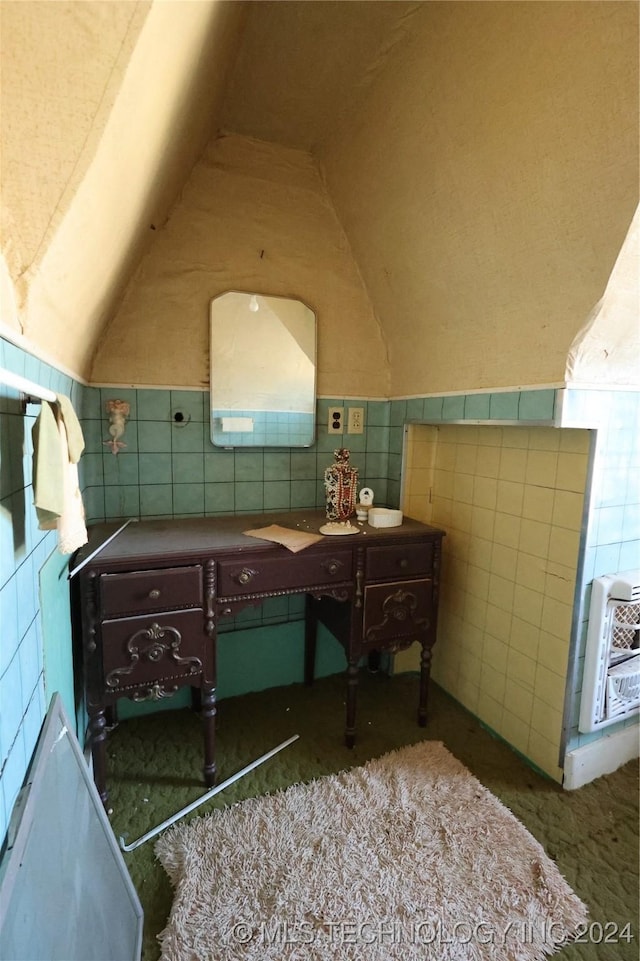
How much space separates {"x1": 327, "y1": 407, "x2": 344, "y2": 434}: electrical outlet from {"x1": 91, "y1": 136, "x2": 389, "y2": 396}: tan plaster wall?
13 centimetres

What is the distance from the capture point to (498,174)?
1.24 metres

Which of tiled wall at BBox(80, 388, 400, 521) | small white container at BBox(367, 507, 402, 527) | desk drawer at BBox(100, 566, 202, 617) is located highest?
tiled wall at BBox(80, 388, 400, 521)

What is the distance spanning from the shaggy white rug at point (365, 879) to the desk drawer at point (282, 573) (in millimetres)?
742

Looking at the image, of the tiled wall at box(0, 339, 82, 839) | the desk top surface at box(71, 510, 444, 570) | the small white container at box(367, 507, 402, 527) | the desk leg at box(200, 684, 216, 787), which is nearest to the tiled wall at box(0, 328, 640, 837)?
the tiled wall at box(0, 339, 82, 839)

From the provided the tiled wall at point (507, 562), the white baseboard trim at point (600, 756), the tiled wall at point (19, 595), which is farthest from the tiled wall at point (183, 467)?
the white baseboard trim at point (600, 756)

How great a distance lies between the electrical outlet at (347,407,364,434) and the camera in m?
2.17

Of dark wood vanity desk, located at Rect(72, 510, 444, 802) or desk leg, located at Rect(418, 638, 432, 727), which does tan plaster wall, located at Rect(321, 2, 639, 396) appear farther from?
desk leg, located at Rect(418, 638, 432, 727)

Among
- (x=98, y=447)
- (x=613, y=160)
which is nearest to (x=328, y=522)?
(x=98, y=447)

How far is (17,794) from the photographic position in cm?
76

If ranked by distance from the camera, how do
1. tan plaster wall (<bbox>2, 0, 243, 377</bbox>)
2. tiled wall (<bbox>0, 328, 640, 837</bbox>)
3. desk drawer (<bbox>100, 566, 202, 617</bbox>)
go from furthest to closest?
desk drawer (<bbox>100, 566, 202, 617</bbox>) → tiled wall (<bbox>0, 328, 640, 837</bbox>) → tan plaster wall (<bbox>2, 0, 243, 377</bbox>)

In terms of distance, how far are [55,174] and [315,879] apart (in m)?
1.81

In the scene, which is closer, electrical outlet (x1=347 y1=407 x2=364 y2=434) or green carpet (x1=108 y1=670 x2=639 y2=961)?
Answer: green carpet (x1=108 y1=670 x2=639 y2=961)

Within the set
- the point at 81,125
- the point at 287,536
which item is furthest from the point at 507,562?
the point at 81,125

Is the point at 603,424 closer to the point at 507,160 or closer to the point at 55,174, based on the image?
the point at 507,160
